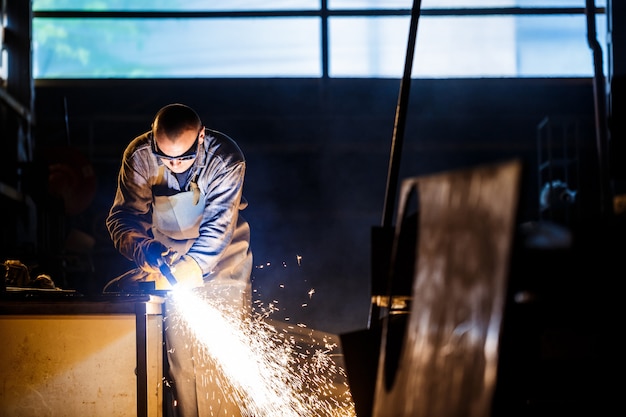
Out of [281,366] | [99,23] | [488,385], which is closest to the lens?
[488,385]

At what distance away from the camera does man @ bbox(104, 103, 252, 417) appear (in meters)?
3.96

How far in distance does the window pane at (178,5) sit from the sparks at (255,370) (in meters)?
4.89

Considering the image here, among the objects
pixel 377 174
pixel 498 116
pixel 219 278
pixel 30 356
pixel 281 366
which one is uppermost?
pixel 498 116

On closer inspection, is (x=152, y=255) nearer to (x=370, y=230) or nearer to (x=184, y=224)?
(x=184, y=224)

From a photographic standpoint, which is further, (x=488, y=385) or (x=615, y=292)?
(x=615, y=292)


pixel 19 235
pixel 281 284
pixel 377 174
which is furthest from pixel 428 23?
pixel 19 235

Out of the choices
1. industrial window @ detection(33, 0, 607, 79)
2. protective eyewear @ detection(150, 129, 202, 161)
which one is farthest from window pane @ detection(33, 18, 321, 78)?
protective eyewear @ detection(150, 129, 202, 161)

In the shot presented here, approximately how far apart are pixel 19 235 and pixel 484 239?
6579mm

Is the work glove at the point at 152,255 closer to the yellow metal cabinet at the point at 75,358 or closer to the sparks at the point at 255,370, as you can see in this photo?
the sparks at the point at 255,370

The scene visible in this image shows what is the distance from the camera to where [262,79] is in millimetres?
8789

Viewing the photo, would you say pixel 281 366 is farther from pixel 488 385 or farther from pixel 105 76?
pixel 105 76

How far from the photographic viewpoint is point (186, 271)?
3.98 m

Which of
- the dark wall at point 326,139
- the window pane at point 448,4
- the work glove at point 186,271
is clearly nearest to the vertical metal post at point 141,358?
the work glove at point 186,271

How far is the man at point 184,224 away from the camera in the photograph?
3.96 m
